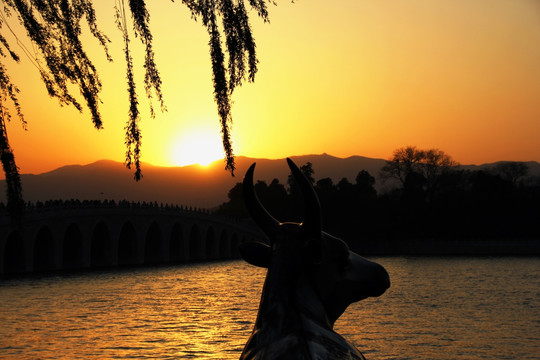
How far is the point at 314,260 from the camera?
4168 mm

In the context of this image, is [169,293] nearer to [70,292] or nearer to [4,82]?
[70,292]

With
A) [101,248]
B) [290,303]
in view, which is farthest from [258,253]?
[101,248]

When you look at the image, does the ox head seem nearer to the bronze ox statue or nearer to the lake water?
the bronze ox statue

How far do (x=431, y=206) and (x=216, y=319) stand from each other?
218 ft

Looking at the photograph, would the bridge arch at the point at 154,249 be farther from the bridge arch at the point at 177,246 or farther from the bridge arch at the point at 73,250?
the bridge arch at the point at 73,250

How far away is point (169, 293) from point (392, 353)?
23500mm

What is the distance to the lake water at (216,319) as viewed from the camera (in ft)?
77.5

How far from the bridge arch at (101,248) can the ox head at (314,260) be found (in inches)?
2543

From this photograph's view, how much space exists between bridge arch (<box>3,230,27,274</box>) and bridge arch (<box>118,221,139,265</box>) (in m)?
16.9

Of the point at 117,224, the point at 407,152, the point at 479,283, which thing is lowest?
the point at 479,283

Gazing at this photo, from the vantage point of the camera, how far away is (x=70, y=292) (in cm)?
4275

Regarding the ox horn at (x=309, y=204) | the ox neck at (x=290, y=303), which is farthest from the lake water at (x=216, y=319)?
the ox horn at (x=309, y=204)

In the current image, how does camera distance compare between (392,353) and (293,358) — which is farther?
(392,353)

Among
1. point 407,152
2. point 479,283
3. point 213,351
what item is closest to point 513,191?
point 407,152
